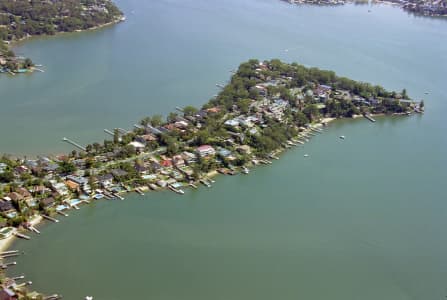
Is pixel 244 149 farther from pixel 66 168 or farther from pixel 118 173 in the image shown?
pixel 66 168

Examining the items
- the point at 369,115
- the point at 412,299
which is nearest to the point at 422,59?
the point at 369,115

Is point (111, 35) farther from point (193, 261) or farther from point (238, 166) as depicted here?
point (193, 261)

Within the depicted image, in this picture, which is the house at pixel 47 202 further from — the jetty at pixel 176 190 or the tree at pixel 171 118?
the tree at pixel 171 118

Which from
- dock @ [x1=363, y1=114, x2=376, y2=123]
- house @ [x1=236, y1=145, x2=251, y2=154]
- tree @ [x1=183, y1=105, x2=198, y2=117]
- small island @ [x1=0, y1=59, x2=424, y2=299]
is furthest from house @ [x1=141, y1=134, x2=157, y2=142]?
dock @ [x1=363, y1=114, x2=376, y2=123]

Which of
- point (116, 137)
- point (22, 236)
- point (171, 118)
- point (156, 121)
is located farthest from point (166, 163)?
point (22, 236)

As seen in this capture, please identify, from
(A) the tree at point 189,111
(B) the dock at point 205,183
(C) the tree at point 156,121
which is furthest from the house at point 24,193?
(A) the tree at point 189,111
